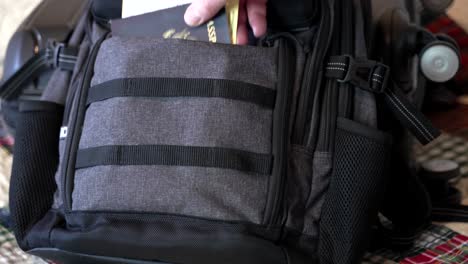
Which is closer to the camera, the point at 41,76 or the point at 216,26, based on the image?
the point at 216,26

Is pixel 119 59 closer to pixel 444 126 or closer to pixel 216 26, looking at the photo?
pixel 216 26

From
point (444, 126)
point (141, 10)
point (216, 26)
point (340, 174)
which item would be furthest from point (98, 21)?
point (444, 126)

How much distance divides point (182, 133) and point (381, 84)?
254 millimetres

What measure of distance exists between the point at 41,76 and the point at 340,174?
1.74ft

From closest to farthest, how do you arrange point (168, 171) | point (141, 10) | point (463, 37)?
1. point (168, 171)
2. point (141, 10)
3. point (463, 37)

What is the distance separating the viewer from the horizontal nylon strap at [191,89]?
0.75 metres

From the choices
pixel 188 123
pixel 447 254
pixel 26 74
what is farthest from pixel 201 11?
pixel 447 254

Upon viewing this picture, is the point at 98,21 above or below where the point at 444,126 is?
above

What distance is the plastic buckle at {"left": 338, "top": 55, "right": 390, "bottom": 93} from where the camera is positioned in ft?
2.49

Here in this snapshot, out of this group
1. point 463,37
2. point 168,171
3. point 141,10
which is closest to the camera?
point 168,171

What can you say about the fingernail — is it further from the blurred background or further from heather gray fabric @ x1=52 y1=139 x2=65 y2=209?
the blurred background

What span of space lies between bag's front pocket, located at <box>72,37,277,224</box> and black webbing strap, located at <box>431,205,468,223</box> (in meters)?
0.30

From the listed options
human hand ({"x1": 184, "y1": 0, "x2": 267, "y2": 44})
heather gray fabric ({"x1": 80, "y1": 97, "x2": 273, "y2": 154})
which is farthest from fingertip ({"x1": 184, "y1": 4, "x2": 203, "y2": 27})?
heather gray fabric ({"x1": 80, "y1": 97, "x2": 273, "y2": 154})

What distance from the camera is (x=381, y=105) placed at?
2.64 feet
